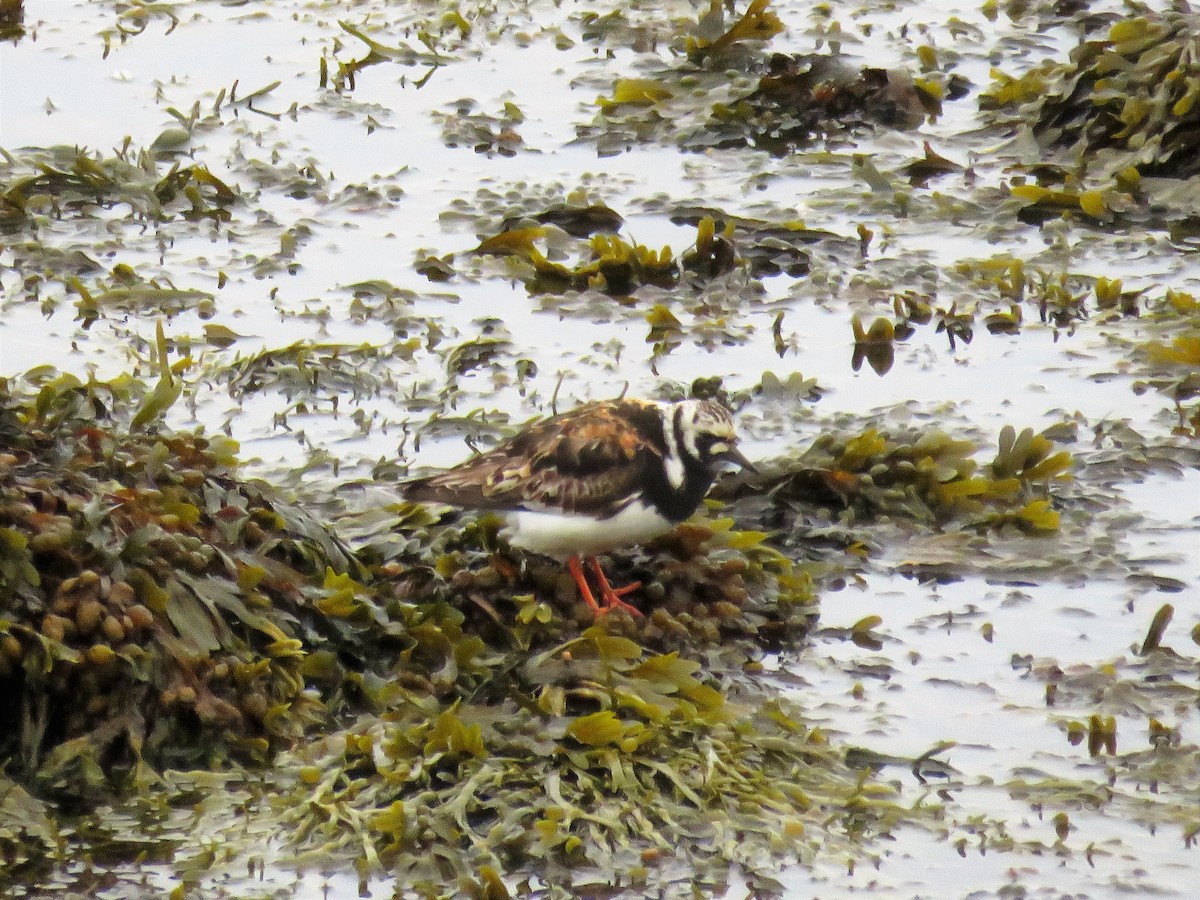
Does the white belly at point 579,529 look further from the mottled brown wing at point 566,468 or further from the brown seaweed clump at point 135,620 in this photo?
the brown seaweed clump at point 135,620

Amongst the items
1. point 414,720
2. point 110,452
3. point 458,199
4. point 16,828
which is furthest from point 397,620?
point 458,199

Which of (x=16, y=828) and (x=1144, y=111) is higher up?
(x=1144, y=111)

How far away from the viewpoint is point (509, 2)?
13297 millimetres

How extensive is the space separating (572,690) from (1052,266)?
4.86 metres

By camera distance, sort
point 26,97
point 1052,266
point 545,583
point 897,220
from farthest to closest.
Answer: point 26,97, point 897,220, point 1052,266, point 545,583

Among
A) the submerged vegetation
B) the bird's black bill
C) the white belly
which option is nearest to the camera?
the submerged vegetation

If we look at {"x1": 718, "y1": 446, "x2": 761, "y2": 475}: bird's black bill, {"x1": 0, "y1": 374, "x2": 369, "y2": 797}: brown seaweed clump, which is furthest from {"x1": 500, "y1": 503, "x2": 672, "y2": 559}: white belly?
{"x1": 0, "y1": 374, "x2": 369, "y2": 797}: brown seaweed clump

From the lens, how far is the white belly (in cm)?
628

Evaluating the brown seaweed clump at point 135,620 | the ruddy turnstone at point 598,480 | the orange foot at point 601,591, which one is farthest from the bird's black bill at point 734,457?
the brown seaweed clump at point 135,620

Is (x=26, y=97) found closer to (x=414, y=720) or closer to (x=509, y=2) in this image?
(x=509, y=2)

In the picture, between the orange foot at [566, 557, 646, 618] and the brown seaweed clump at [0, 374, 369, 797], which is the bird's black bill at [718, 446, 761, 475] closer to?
the orange foot at [566, 557, 646, 618]

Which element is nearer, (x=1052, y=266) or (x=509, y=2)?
(x=1052, y=266)

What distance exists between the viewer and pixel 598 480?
6.35 m

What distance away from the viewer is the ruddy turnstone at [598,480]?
6.29m
